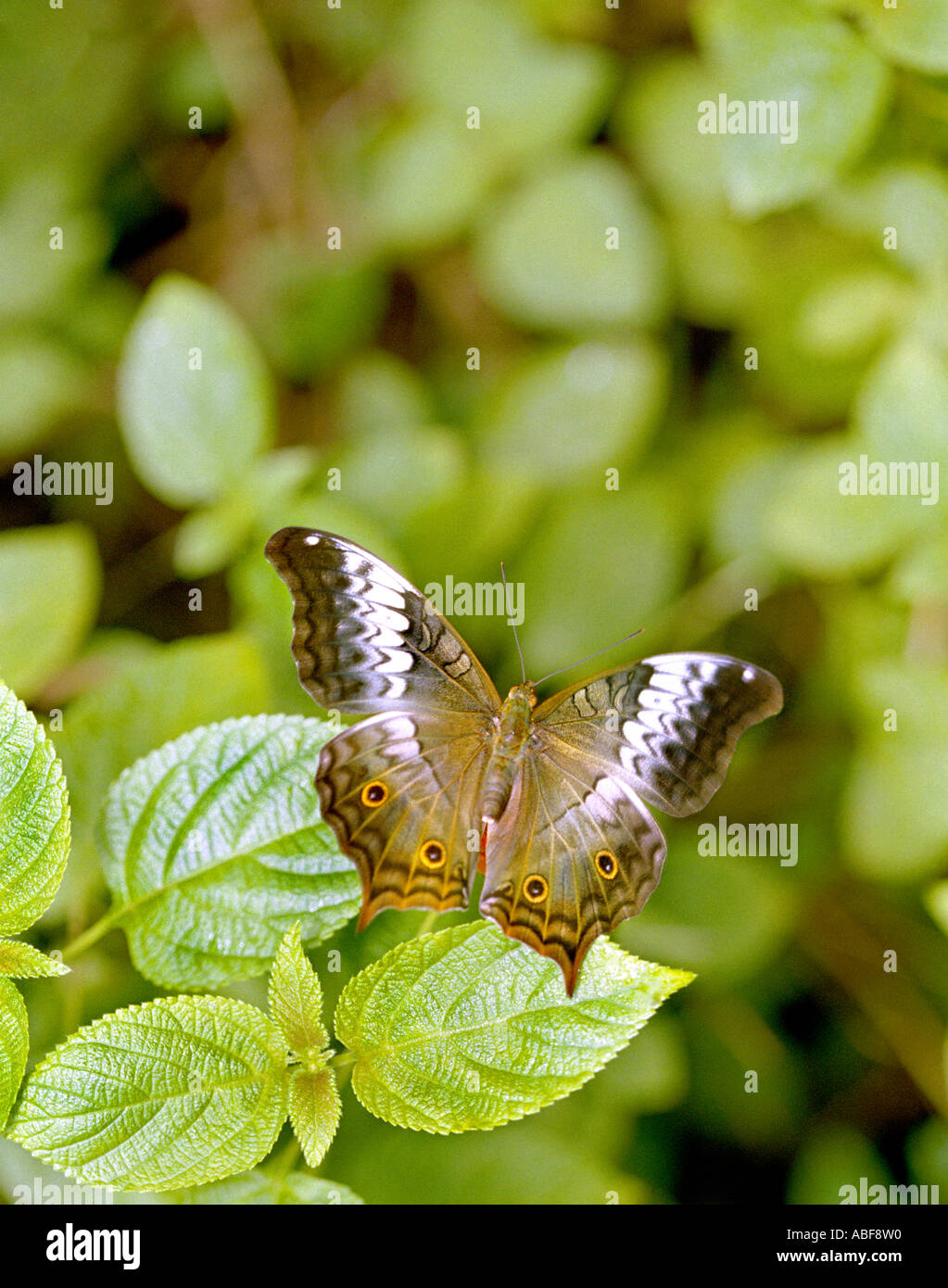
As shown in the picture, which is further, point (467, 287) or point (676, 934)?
point (467, 287)

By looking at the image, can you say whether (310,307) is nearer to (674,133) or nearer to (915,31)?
(674,133)

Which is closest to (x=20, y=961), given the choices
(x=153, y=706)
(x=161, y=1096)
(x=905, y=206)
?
(x=161, y=1096)

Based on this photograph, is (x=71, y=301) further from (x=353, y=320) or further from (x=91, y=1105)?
(x=91, y=1105)

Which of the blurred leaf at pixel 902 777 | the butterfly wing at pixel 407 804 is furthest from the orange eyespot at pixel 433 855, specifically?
the blurred leaf at pixel 902 777
